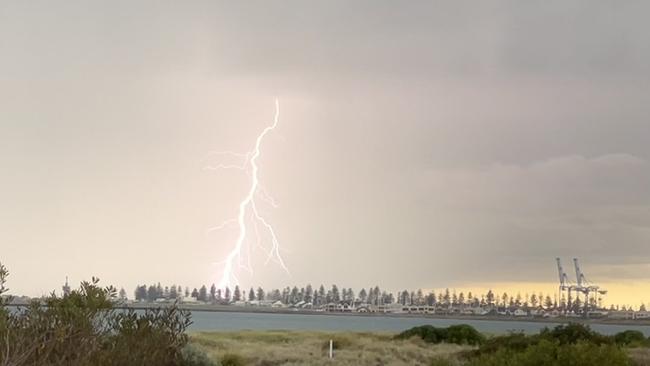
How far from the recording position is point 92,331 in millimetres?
12320

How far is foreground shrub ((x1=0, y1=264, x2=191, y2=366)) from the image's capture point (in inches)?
411

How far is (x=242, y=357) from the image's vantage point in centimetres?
3516

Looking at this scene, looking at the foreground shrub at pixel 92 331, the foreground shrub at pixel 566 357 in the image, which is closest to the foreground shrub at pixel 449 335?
the foreground shrub at pixel 566 357

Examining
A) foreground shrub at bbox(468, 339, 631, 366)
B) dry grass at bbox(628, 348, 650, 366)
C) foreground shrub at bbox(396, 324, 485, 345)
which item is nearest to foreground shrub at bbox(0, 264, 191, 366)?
foreground shrub at bbox(468, 339, 631, 366)

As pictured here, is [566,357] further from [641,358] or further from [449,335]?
[449,335]

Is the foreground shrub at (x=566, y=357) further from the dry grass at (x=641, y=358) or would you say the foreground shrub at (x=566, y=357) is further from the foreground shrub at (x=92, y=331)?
the foreground shrub at (x=92, y=331)

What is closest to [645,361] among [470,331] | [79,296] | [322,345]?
[79,296]

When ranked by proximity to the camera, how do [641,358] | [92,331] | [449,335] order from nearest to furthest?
1. [92,331]
2. [641,358]
3. [449,335]

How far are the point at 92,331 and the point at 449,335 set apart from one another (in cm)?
4170

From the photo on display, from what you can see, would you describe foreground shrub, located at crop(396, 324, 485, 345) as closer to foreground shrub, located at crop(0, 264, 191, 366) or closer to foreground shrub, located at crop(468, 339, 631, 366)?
foreground shrub, located at crop(468, 339, 631, 366)

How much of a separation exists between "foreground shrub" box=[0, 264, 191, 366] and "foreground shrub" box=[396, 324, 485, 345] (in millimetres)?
36676

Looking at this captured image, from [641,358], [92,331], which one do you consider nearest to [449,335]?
[641,358]

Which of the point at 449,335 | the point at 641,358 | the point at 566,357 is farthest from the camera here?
the point at 449,335

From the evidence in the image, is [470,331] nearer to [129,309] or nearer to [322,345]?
[322,345]
